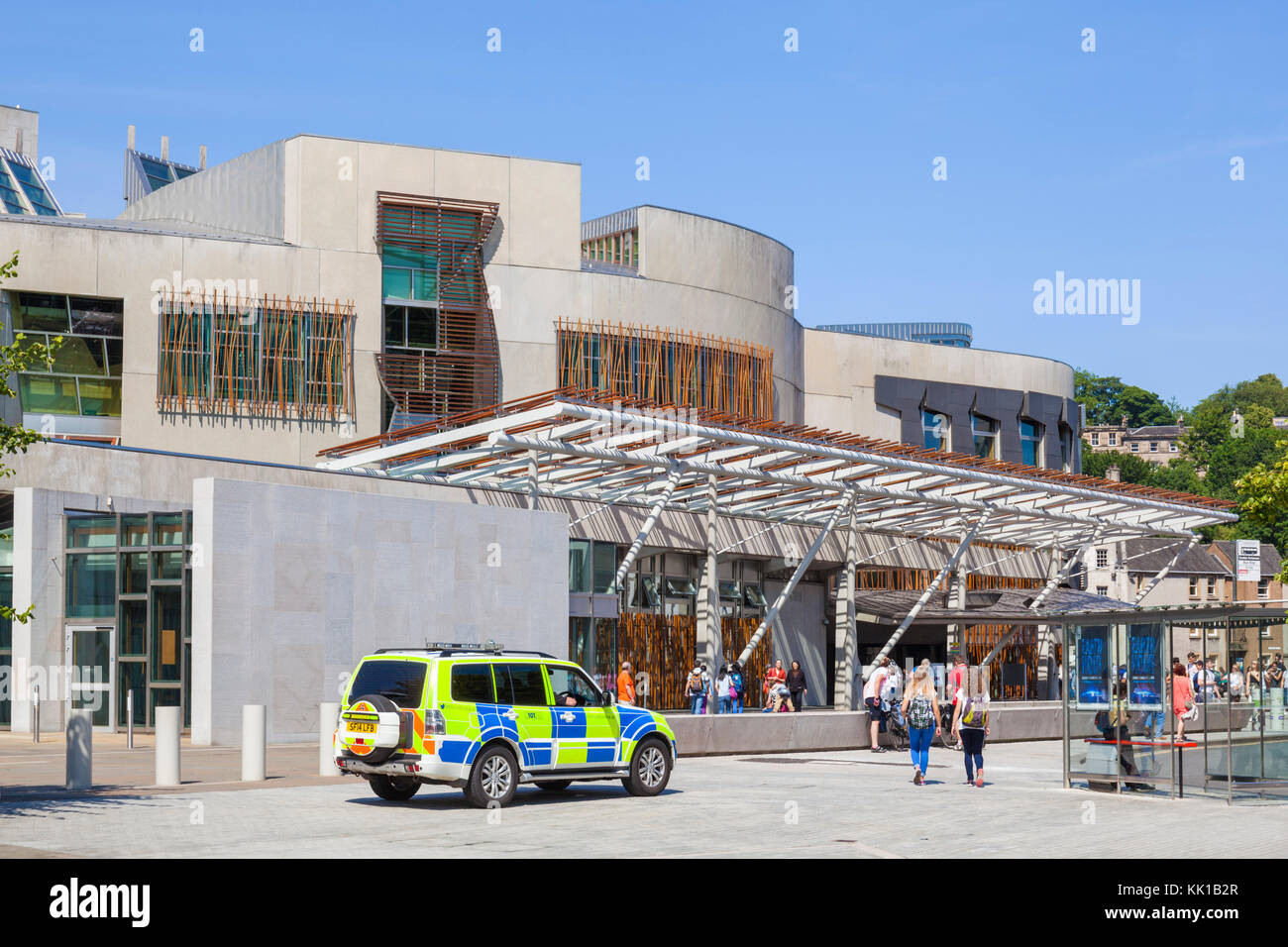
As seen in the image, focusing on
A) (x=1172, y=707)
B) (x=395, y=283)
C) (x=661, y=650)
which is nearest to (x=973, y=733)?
(x=1172, y=707)

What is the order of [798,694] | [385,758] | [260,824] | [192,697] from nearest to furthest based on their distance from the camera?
[260,824], [385,758], [192,697], [798,694]

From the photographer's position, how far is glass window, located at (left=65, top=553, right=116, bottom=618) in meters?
29.6

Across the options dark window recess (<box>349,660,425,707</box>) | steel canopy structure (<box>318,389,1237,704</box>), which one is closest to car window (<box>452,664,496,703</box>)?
dark window recess (<box>349,660,425,707</box>)

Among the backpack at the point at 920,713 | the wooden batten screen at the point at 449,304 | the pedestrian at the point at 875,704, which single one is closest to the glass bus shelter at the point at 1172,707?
the backpack at the point at 920,713

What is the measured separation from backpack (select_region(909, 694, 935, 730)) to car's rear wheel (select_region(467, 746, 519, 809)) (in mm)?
6376

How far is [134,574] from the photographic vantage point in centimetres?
2938

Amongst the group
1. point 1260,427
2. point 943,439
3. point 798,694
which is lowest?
point 798,694

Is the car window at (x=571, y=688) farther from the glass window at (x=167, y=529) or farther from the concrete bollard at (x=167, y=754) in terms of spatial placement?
the glass window at (x=167, y=529)

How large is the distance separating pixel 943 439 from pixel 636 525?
2348 centimetres

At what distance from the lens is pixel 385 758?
17000 millimetres

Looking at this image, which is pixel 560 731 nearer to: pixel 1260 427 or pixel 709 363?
pixel 709 363

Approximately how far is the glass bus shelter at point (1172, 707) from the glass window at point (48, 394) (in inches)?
1099

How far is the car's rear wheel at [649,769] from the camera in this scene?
62.4ft
